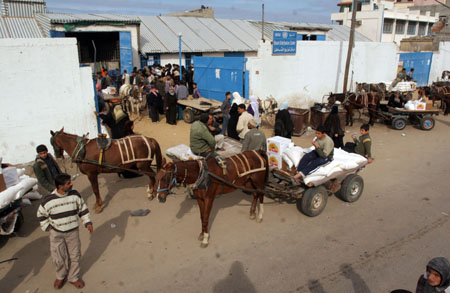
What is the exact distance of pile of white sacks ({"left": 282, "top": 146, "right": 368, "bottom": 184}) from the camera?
21.3 feet

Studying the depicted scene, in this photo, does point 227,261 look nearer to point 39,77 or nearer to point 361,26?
point 39,77

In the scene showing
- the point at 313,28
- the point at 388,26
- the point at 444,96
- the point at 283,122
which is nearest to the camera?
the point at 283,122

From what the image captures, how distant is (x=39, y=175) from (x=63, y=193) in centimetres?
252

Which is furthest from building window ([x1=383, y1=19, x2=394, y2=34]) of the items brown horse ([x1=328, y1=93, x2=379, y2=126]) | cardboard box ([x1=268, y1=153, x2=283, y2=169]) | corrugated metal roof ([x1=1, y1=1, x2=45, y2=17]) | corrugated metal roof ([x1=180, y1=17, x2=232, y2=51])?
cardboard box ([x1=268, y1=153, x2=283, y2=169])

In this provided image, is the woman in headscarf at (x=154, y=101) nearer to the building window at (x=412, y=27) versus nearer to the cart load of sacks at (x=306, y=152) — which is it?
the cart load of sacks at (x=306, y=152)

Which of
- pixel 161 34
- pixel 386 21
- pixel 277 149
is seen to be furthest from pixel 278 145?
pixel 386 21

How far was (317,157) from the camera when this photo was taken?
6598 millimetres

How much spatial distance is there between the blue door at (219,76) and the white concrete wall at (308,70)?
47 cm

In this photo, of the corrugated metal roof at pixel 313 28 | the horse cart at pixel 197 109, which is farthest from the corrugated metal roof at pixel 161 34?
the horse cart at pixel 197 109

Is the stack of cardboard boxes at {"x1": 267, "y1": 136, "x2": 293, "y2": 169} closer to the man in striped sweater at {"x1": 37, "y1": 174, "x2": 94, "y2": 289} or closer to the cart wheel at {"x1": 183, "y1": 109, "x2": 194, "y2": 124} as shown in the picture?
the man in striped sweater at {"x1": 37, "y1": 174, "x2": 94, "y2": 289}

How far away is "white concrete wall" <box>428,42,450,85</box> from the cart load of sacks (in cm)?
2392

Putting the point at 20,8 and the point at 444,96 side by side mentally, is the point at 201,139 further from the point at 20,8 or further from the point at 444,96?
the point at 20,8

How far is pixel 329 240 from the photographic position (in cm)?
609

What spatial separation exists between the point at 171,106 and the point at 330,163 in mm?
8707
